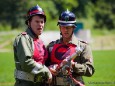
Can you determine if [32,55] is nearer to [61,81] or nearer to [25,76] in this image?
[25,76]

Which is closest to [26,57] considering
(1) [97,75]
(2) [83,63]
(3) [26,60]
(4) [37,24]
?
(3) [26,60]

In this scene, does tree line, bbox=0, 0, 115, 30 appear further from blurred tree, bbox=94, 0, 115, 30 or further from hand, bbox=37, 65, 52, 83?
hand, bbox=37, 65, 52, 83

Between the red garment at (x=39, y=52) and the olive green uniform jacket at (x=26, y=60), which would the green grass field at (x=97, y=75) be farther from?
the olive green uniform jacket at (x=26, y=60)

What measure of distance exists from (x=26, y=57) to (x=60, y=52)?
638 millimetres

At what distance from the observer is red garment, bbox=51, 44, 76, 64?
658 cm

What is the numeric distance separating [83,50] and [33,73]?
90cm

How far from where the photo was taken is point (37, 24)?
6.56 metres

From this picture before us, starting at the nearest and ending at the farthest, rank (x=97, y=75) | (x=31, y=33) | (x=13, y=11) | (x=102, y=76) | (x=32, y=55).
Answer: (x=32, y=55) → (x=31, y=33) → (x=102, y=76) → (x=97, y=75) → (x=13, y=11)

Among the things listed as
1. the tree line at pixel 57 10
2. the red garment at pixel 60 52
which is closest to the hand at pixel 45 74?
the red garment at pixel 60 52

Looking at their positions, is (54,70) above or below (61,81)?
above

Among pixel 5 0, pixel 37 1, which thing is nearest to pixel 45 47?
pixel 37 1

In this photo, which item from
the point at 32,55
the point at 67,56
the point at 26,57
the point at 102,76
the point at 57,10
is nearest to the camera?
the point at 26,57

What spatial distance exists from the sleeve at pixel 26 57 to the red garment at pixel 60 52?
0.40 metres

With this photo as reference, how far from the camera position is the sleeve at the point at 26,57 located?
6.27 m
